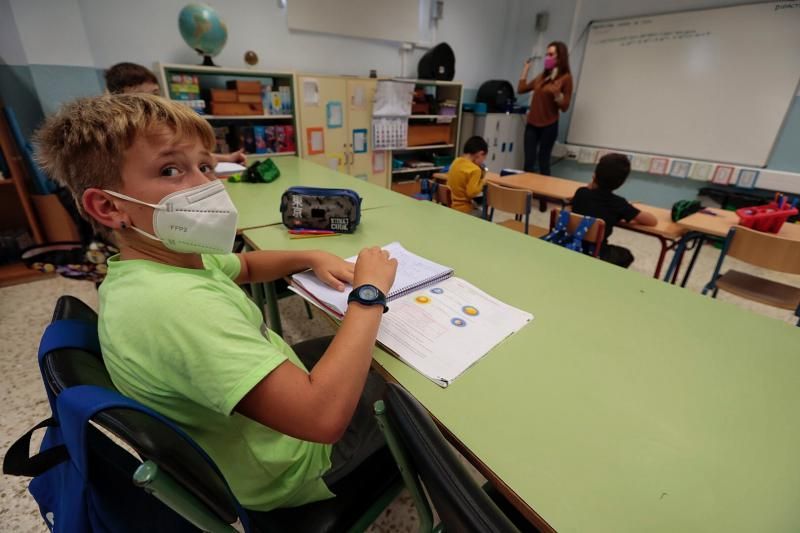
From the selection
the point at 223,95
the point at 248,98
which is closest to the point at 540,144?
the point at 248,98

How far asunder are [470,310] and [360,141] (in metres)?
3.54

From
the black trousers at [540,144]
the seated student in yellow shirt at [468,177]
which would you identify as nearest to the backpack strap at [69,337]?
the seated student in yellow shirt at [468,177]

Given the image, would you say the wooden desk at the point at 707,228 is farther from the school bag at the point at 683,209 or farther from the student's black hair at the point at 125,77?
the student's black hair at the point at 125,77

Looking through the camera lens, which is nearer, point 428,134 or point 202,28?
point 202,28

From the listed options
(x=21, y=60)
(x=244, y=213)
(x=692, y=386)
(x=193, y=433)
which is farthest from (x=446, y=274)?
(x=21, y=60)

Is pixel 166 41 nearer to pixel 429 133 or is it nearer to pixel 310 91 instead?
pixel 310 91

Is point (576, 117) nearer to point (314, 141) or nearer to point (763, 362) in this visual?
point (314, 141)

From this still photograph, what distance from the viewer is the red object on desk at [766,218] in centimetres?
194

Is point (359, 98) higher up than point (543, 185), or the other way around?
point (359, 98)

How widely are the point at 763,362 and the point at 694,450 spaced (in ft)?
1.14

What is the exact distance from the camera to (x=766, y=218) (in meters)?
1.93

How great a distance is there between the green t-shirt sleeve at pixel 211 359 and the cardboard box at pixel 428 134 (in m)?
4.22

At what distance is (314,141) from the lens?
369 centimetres

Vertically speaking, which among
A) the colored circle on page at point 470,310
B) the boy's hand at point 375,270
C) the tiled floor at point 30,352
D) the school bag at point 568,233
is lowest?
the tiled floor at point 30,352
